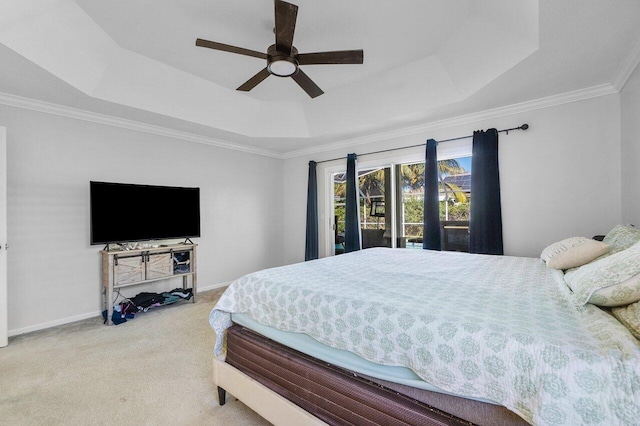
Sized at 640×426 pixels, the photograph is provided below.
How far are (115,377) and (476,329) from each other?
8.36 feet

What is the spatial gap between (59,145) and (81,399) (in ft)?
9.20

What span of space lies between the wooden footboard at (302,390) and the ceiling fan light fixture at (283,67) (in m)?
1.95

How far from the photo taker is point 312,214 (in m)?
5.24

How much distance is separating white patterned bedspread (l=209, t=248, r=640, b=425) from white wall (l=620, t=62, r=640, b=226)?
4.77 feet

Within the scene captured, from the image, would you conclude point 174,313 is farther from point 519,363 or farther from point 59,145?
point 519,363

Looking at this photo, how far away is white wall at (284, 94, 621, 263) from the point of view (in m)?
2.93

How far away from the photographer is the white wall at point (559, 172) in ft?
9.61

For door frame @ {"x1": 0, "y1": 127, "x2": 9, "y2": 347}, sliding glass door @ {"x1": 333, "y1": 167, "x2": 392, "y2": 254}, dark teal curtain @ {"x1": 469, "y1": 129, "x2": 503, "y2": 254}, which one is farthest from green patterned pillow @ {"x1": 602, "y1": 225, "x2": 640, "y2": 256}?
door frame @ {"x1": 0, "y1": 127, "x2": 9, "y2": 347}

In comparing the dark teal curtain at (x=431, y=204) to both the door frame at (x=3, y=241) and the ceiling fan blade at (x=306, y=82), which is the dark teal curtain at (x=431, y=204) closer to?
the ceiling fan blade at (x=306, y=82)

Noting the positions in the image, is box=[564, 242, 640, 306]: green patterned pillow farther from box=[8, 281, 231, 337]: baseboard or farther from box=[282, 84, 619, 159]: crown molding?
box=[8, 281, 231, 337]: baseboard

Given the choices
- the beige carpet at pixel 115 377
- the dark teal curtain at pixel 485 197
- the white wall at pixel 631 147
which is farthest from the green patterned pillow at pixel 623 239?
the beige carpet at pixel 115 377

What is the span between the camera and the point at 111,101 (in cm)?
315

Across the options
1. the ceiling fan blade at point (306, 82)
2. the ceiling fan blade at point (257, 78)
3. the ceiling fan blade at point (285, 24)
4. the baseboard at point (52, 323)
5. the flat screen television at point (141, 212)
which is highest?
the ceiling fan blade at point (285, 24)

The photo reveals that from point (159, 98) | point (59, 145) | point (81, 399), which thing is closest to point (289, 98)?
point (159, 98)
